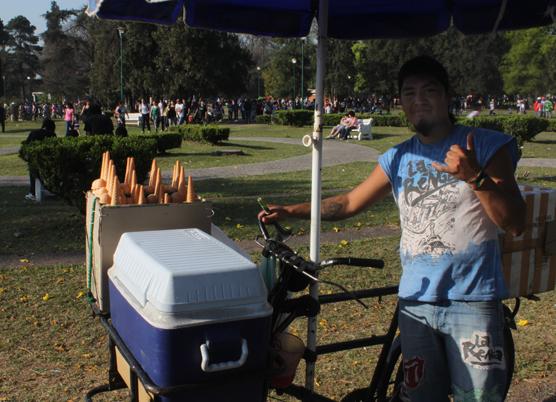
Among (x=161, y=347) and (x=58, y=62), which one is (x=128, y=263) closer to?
(x=161, y=347)

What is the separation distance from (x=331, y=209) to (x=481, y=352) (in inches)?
39.9

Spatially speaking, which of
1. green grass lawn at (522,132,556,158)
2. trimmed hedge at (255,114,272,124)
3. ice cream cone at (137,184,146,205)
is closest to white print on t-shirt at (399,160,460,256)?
ice cream cone at (137,184,146,205)

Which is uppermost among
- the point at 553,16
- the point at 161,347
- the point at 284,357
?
the point at 553,16

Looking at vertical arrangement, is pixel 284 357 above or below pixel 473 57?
below

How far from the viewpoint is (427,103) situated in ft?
8.42

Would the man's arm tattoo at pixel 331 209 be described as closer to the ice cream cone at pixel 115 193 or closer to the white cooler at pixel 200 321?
the white cooler at pixel 200 321

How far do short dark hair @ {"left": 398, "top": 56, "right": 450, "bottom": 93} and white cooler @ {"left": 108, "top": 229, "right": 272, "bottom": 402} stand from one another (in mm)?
1025

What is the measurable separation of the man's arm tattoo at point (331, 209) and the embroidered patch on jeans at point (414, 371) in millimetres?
801

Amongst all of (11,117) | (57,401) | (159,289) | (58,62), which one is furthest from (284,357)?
(58,62)

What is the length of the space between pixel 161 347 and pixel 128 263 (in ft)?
1.61

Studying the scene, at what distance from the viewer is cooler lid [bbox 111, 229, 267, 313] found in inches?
89.0

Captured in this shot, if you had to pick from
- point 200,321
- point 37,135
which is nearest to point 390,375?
point 200,321

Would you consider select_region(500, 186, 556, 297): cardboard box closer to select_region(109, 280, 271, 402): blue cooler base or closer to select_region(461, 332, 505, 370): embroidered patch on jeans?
select_region(461, 332, 505, 370): embroidered patch on jeans

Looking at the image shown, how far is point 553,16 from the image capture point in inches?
124
